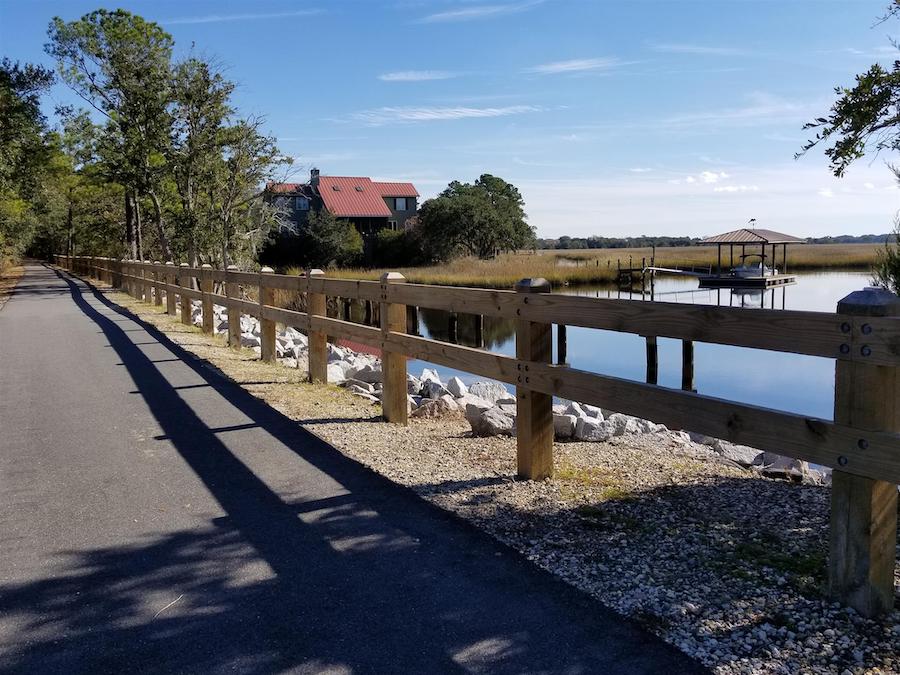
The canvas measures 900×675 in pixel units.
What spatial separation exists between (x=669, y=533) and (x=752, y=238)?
4809cm

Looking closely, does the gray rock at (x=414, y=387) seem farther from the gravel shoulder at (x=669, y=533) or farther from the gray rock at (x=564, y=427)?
the gray rock at (x=564, y=427)

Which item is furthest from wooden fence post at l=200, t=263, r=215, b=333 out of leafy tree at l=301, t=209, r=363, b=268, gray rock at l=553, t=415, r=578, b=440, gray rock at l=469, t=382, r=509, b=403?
leafy tree at l=301, t=209, r=363, b=268

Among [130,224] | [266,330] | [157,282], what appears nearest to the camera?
[266,330]

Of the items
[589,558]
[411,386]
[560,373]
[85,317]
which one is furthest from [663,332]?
[85,317]

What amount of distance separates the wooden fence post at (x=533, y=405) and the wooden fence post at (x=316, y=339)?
4.15 m

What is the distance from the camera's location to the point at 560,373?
15.7 feet

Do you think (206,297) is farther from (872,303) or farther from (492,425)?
(872,303)

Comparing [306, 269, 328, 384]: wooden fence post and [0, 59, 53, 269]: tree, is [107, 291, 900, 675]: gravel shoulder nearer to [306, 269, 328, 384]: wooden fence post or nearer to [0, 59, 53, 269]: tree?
Result: [306, 269, 328, 384]: wooden fence post

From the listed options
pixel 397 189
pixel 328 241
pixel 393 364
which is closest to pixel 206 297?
pixel 393 364

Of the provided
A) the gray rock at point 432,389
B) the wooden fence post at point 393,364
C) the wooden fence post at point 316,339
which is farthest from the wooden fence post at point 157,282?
the wooden fence post at point 393,364

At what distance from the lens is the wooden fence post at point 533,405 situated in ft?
16.6

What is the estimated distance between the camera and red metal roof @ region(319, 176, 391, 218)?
67.7m

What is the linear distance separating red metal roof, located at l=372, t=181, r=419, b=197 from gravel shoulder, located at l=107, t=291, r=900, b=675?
66937mm

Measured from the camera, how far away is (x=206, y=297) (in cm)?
1384
